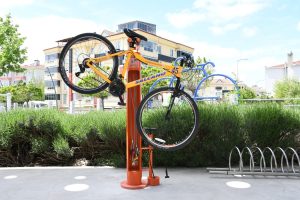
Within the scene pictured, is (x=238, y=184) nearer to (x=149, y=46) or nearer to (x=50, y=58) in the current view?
(x=149, y=46)

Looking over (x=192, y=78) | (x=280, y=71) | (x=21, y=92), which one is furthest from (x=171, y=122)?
(x=280, y=71)

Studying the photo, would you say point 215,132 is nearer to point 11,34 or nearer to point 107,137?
point 107,137

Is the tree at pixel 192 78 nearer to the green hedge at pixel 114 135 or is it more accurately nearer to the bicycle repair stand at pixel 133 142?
the green hedge at pixel 114 135

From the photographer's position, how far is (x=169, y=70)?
4207mm

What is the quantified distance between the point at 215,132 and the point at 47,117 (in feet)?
11.1

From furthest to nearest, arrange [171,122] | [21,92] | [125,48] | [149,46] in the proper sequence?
[149,46], [21,92], [125,48], [171,122]

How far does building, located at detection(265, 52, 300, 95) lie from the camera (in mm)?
51844

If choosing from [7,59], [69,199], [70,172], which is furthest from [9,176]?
[7,59]

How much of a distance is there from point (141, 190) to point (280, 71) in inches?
2215

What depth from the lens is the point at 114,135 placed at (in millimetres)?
6070

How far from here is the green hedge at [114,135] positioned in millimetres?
5840

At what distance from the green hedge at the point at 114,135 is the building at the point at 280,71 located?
1932 inches

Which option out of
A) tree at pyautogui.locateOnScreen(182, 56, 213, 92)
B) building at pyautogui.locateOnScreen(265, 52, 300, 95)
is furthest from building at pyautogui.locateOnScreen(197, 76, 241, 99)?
building at pyautogui.locateOnScreen(265, 52, 300, 95)

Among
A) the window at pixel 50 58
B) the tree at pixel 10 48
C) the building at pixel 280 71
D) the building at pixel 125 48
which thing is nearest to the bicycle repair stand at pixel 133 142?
the tree at pixel 10 48
